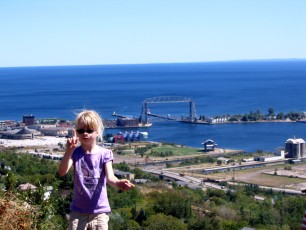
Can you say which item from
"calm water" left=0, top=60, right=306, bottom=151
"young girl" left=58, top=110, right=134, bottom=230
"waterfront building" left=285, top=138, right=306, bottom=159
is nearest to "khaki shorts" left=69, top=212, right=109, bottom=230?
"young girl" left=58, top=110, right=134, bottom=230

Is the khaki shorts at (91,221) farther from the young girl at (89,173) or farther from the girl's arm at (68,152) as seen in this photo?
the girl's arm at (68,152)

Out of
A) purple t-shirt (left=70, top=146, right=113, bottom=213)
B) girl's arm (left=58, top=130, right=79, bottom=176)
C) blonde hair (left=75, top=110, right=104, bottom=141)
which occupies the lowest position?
purple t-shirt (left=70, top=146, right=113, bottom=213)

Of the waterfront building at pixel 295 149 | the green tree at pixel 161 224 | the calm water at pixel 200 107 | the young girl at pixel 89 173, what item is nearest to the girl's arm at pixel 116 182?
the young girl at pixel 89 173

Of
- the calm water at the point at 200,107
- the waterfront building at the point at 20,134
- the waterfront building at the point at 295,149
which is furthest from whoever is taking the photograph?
the calm water at the point at 200,107

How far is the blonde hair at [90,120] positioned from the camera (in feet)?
4.21

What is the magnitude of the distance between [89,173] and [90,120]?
0.12 metres

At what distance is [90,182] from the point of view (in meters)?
1.29

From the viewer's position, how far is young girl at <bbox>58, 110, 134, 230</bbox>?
129cm

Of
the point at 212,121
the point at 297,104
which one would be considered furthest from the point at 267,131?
the point at 297,104

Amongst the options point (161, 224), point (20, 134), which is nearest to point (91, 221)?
point (161, 224)

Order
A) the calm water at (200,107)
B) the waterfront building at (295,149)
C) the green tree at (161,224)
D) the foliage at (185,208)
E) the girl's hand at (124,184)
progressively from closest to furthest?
1. the girl's hand at (124,184)
2. the green tree at (161,224)
3. the foliage at (185,208)
4. the waterfront building at (295,149)
5. the calm water at (200,107)

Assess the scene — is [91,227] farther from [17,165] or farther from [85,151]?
[17,165]

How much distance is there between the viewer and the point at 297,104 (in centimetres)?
3416

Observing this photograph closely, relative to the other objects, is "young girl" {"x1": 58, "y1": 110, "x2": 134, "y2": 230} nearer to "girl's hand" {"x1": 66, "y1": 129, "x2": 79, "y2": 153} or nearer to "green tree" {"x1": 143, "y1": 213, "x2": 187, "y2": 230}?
"girl's hand" {"x1": 66, "y1": 129, "x2": 79, "y2": 153}
